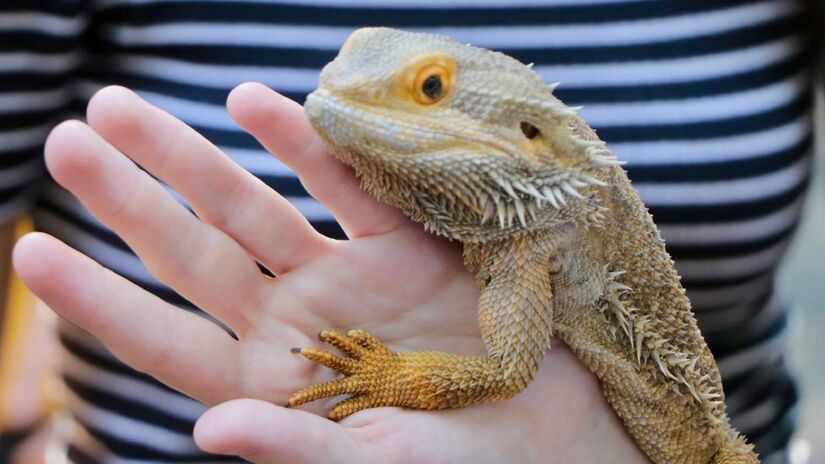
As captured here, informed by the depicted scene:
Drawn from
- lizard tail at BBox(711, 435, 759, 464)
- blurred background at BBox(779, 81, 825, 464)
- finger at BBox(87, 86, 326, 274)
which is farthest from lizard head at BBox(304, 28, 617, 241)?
blurred background at BBox(779, 81, 825, 464)

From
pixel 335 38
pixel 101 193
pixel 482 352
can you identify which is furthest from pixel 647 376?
pixel 101 193

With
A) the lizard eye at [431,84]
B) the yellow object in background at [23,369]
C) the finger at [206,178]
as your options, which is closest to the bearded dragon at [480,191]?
the lizard eye at [431,84]

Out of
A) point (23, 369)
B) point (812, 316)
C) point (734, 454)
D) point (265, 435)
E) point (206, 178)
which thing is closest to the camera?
point (265, 435)

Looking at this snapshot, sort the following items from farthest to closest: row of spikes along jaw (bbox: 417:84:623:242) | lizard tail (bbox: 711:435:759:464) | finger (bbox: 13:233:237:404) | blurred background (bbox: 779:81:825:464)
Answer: blurred background (bbox: 779:81:825:464)
lizard tail (bbox: 711:435:759:464)
row of spikes along jaw (bbox: 417:84:623:242)
finger (bbox: 13:233:237:404)

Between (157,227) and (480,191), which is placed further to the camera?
(480,191)

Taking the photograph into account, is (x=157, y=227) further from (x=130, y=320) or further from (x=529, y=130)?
(x=529, y=130)

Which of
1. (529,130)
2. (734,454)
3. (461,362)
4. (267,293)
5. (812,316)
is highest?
(529,130)

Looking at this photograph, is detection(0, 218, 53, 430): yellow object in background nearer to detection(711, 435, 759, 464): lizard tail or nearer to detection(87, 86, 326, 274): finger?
detection(87, 86, 326, 274): finger

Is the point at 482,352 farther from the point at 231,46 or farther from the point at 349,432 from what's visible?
the point at 231,46

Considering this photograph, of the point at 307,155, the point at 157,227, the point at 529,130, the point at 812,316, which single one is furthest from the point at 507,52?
the point at 812,316
